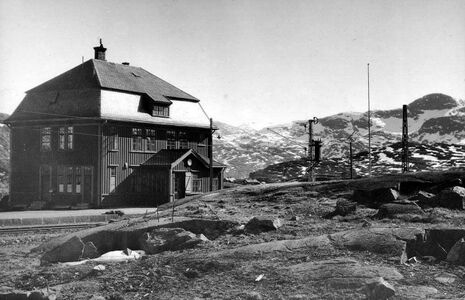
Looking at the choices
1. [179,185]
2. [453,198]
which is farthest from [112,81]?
[453,198]

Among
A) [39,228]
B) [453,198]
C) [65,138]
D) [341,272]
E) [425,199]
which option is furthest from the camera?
[65,138]

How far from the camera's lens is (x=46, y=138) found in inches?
1393

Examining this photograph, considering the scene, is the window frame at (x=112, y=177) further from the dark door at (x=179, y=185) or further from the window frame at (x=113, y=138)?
the dark door at (x=179, y=185)

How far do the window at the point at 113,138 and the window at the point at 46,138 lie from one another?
16.2ft

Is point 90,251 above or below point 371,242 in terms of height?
below

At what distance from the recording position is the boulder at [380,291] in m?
8.68

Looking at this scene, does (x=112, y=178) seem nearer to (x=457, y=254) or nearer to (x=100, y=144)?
(x=100, y=144)

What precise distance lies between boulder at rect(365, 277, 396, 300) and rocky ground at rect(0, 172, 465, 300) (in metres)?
0.02

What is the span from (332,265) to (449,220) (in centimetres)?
436

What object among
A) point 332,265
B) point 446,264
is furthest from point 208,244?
point 446,264

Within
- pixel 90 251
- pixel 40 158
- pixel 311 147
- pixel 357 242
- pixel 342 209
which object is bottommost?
pixel 90 251

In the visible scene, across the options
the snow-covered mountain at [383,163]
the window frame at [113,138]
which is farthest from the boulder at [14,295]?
the snow-covered mountain at [383,163]

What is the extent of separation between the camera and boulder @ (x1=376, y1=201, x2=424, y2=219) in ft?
45.1

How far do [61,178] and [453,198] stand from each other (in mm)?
27196
